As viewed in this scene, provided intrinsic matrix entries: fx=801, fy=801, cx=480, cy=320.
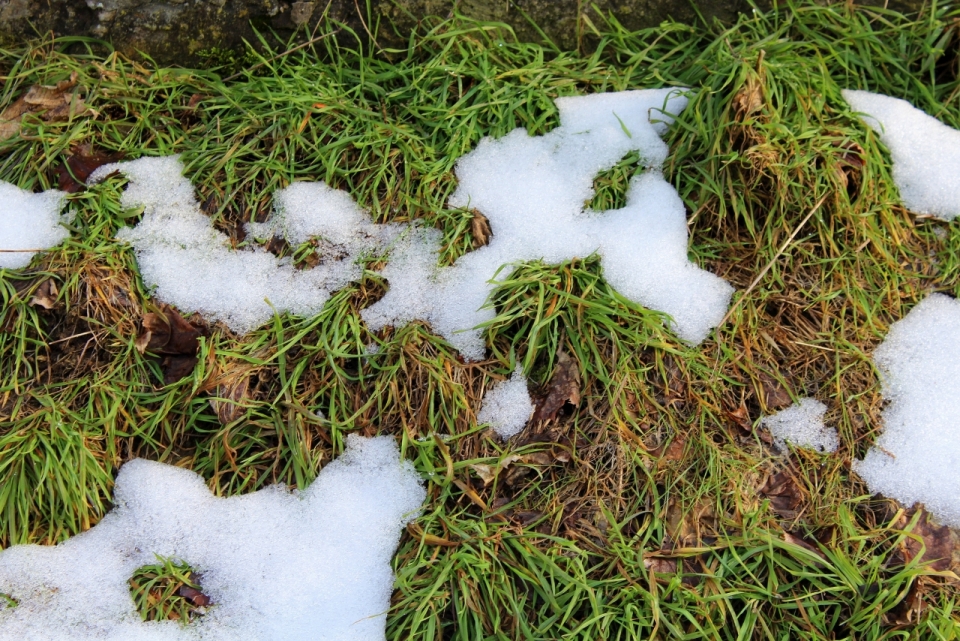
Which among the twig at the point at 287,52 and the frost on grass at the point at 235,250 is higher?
the twig at the point at 287,52

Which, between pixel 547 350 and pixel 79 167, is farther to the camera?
pixel 79 167

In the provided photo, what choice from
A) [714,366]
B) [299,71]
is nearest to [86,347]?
[299,71]

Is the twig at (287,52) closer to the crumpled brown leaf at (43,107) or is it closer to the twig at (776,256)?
the crumpled brown leaf at (43,107)

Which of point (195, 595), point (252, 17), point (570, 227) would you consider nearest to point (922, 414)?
point (570, 227)

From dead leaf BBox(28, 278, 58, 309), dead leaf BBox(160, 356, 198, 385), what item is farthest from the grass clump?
dead leaf BBox(28, 278, 58, 309)

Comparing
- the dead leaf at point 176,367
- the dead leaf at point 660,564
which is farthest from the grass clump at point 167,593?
the dead leaf at point 660,564

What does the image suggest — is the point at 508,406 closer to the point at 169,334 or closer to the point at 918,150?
the point at 169,334
